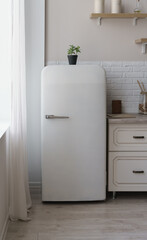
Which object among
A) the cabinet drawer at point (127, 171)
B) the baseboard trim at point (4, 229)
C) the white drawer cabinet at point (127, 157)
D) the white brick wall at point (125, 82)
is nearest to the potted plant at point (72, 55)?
the white brick wall at point (125, 82)

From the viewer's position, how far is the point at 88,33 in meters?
4.30

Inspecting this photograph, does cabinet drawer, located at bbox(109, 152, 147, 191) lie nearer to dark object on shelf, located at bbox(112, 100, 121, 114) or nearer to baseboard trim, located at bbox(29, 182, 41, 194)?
dark object on shelf, located at bbox(112, 100, 121, 114)

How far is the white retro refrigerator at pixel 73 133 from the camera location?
382cm

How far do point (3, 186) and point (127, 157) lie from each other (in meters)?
1.36

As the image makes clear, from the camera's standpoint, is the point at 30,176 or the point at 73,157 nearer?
the point at 73,157

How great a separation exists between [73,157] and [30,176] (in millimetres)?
690

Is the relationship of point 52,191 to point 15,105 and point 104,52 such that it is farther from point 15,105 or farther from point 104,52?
point 104,52

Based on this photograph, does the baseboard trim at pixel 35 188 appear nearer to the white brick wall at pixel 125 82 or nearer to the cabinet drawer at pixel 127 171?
the cabinet drawer at pixel 127 171

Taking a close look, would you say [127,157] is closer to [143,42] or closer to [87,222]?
[87,222]

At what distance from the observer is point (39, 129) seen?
14.2 feet

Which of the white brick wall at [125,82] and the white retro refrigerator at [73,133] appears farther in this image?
the white brick wall at [125,82]

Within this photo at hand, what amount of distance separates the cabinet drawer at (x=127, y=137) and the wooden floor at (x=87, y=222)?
538 millimetres

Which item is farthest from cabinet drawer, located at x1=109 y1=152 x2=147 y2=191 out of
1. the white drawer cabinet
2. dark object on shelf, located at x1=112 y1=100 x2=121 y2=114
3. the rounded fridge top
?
the rounded fridge top

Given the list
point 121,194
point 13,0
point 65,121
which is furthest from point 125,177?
point 13,0
